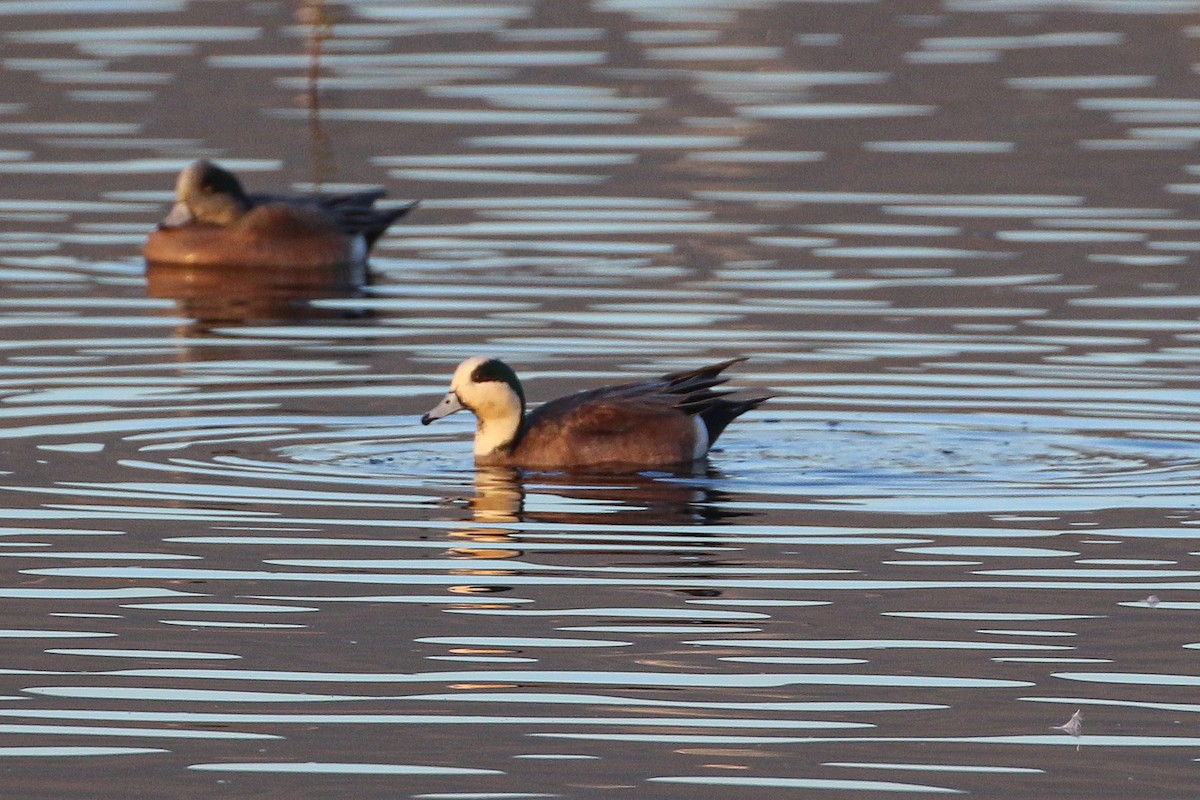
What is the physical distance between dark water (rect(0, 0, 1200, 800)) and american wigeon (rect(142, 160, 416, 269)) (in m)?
0.31

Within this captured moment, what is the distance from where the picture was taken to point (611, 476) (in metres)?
12.6

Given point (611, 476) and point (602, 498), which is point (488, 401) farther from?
point (602, 498)

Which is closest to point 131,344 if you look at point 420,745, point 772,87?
point 420,745

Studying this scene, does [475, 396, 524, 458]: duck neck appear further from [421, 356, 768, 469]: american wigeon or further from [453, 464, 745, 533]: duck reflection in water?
[453, 464, 745, 533]: duck reflection in water

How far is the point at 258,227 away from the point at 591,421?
8416 millimetres

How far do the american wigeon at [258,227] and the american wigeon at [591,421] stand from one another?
756 centimetres

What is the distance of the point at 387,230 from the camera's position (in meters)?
22.2

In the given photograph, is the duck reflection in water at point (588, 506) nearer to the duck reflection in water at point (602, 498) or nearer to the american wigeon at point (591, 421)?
the duck reflection in water at point (602, 498)

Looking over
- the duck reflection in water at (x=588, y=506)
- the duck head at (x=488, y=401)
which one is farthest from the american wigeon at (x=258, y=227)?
the duck reflection in water at (x=588, y=506)

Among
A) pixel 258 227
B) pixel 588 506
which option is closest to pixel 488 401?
pixel 588 506

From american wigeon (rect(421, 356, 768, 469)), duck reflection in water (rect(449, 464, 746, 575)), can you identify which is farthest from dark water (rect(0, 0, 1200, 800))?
american wigeon (rect(421, 356, 768, 469))

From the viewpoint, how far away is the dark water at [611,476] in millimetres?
7957

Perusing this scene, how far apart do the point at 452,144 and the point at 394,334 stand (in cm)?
803

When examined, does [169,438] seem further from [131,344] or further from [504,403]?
[131,344]
